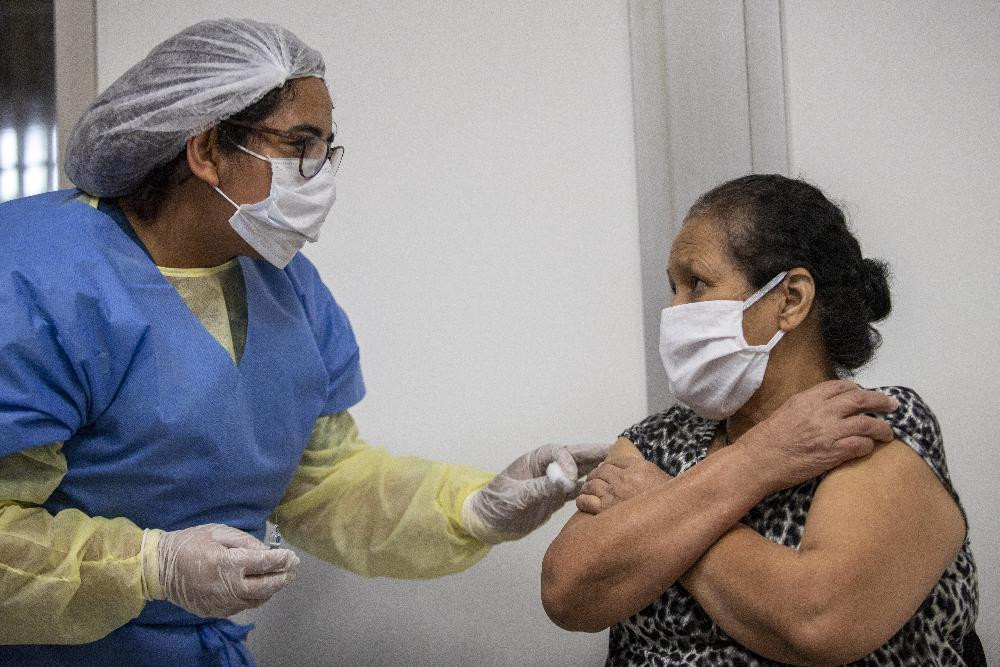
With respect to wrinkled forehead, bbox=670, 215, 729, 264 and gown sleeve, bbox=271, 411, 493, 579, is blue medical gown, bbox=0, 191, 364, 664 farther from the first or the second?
wrinkled forehead, bbox=670, 215, 729, 264

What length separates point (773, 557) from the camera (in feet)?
3.83

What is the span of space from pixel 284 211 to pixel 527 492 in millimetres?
660

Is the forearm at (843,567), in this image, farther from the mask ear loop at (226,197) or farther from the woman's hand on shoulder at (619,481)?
the mask ear loop at (226,197)

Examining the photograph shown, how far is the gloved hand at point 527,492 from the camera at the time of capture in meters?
1.71

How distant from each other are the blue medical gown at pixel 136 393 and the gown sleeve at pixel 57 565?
7cm

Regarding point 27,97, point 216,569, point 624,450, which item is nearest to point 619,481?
point 624,450

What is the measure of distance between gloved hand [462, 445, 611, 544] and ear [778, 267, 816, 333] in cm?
51

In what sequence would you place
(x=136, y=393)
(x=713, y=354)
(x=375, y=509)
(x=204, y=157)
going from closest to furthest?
(x=713, y=354) < (x=136, y=393) < (x=204, y=157) < (x=375, y=509)

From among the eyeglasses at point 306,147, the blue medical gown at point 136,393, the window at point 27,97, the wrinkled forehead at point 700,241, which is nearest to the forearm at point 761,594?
the wrinkled forehead at point 700,241

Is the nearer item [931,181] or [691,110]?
[931,181]

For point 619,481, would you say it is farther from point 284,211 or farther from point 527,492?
point 284,211

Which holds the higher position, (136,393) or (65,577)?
(136,393)

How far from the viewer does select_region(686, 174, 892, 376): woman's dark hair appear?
1.36 metres

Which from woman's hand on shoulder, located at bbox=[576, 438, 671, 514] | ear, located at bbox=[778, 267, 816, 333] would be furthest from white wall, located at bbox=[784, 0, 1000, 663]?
woman's hand on shoulder, located at bbox=[576, 438, 671, 514]
